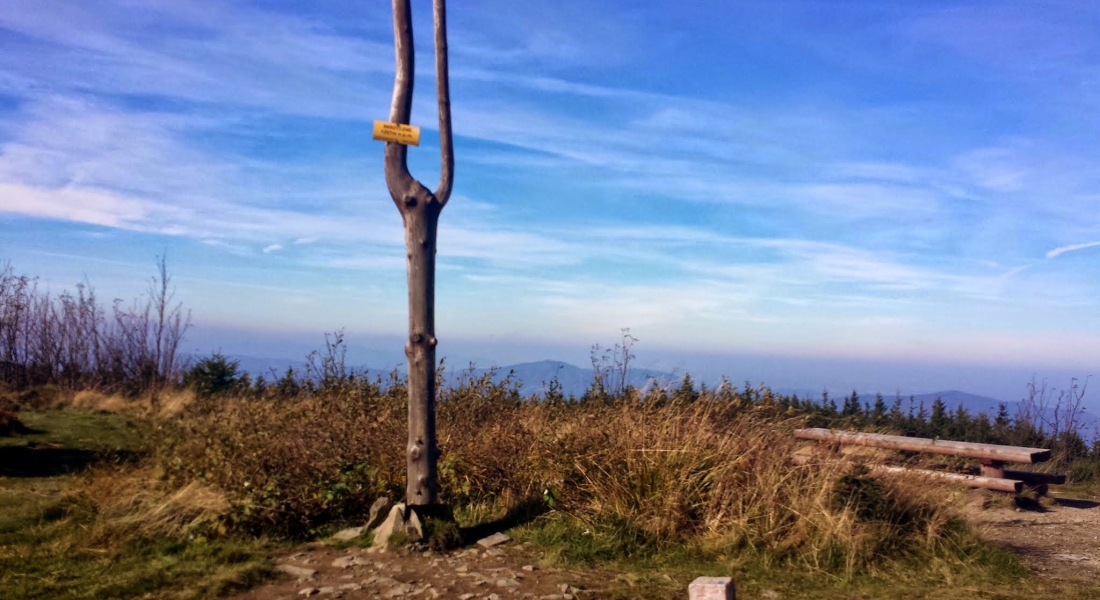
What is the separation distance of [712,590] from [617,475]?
3009 millimetres

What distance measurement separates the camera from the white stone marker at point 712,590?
3979 millimetres

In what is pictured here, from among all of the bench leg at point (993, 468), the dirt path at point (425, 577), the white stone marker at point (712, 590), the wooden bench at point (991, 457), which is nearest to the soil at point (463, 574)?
the dirt path at point (425, 577)

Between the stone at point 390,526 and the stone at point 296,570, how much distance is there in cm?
62

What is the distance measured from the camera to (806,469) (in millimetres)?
7008

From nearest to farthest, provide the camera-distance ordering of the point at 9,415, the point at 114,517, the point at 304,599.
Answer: the point at 304,599 → the point at 114,517 → the point at 9,415

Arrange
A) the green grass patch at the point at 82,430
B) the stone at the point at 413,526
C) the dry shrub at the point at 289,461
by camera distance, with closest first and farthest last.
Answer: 1. the stone at the point at 413,526
2. the dry shrub at the point at 289,461
3. the green grass patch at the point at 82,430

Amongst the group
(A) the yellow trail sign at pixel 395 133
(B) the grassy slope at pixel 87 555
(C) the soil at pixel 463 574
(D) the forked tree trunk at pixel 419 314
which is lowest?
(C) the soil at pixel 463 574

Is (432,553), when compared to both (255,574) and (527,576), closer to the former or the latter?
(527,576)

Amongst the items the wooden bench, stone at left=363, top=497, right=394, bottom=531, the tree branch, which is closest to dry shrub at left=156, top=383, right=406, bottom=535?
stone at left=363, top=497, right=394, bottom=531

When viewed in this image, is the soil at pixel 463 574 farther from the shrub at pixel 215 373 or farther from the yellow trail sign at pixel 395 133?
the shrub at pixel 215 373

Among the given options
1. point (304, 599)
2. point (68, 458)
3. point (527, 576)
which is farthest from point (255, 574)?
point (68, 458)

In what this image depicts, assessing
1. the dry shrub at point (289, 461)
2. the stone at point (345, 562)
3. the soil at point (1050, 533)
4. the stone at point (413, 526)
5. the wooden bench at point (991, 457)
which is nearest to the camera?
the stone at point (345, 562)

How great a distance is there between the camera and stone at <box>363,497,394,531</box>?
6.53m

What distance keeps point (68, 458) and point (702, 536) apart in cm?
798
